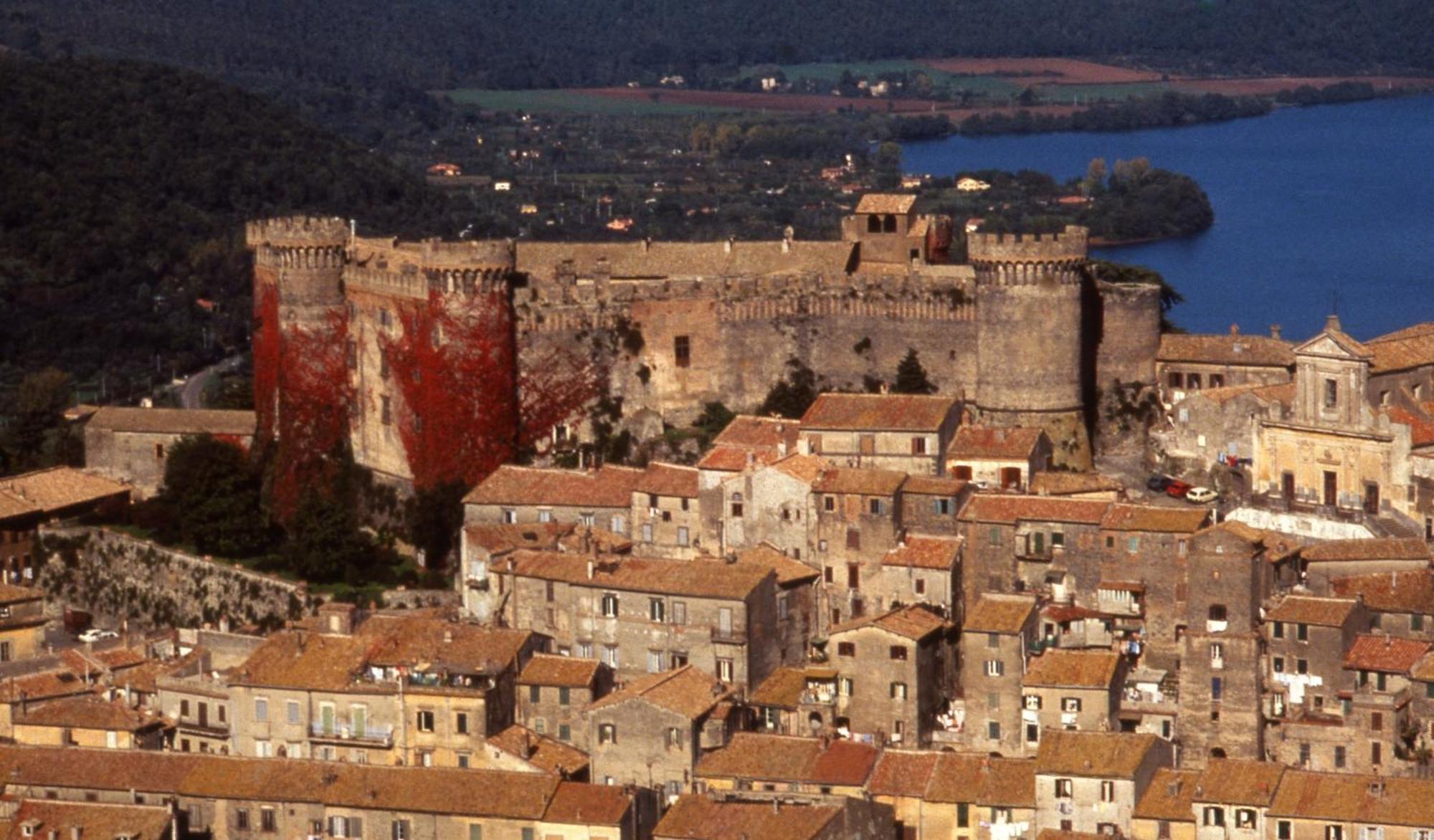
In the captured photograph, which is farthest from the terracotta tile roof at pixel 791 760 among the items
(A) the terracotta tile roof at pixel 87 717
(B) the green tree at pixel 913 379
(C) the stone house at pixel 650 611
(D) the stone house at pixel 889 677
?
(B) the green tree at pixel 913 379

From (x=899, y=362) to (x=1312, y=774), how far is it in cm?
1618

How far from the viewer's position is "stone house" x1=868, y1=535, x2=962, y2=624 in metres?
60.7

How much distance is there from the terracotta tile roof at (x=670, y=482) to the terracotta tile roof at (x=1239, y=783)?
40.7 feet

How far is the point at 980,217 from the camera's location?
139m

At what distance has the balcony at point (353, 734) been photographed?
5916 centimetres

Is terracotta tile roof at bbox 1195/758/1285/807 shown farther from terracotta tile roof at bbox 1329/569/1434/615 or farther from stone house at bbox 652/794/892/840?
stone house at bbox 652/794/892/840

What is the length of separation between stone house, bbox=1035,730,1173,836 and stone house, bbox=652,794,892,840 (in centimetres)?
265

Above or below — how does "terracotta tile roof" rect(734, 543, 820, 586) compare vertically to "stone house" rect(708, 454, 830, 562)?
below

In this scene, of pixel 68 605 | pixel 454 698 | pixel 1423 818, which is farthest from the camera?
pixel 68 605

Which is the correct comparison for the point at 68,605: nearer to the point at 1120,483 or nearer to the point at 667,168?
the point at 1120,483

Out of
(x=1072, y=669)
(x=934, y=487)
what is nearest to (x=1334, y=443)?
(x=934, y=487)

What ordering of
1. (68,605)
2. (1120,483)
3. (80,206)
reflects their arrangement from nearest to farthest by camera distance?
(1120,483) → (68,605) → (80,206)

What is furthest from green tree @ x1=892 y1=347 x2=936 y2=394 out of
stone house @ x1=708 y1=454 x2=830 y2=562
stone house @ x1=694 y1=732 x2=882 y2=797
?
stone house @ x1=694 y1=732 x2=882 y2=797

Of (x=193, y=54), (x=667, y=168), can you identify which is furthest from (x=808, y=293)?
(x=193, y=54)
